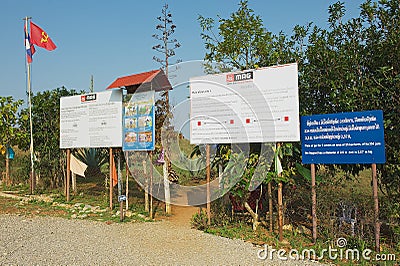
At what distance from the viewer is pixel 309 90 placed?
8.50 m

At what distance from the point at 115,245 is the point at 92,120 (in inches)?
189

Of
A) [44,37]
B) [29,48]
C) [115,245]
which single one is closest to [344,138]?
[115,245]

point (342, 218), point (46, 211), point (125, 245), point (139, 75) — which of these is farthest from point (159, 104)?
point (342, 218)

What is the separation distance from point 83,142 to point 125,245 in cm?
499

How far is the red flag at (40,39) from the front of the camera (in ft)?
47.1

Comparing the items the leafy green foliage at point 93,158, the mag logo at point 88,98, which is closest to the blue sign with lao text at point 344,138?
the mag logo at point 88,98

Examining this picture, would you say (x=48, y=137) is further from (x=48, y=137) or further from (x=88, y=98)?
(x=88, y=98)

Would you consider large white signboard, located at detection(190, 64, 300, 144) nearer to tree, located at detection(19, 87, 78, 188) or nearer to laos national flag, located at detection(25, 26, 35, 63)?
tree, located at detection(19, 87, 78, 188)

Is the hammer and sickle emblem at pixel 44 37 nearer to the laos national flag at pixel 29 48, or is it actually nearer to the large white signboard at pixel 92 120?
the laos national flag at pixel 29 48

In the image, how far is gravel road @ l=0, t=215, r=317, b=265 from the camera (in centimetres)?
639

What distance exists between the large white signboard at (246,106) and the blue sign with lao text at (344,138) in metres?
0.32

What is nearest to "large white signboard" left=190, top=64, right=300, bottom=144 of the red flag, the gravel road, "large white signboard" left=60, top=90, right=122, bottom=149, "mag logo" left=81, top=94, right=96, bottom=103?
the gravel road

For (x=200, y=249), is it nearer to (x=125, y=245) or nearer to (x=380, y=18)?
(x=125, y=245)

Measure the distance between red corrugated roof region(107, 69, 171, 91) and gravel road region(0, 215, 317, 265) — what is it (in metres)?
3.33
